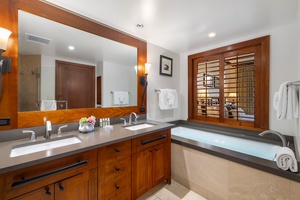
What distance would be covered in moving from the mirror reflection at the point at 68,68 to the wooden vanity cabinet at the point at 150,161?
79 cm

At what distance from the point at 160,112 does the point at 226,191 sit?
1650 mm

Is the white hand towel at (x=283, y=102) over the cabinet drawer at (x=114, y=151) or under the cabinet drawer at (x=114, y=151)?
over

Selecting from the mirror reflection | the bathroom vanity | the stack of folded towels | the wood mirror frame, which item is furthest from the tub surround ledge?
the wood mirror frame

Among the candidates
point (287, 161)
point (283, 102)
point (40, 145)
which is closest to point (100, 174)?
point (40, 145)

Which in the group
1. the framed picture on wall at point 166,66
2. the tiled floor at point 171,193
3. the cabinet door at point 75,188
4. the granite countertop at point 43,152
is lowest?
the tiled floor at point 171,193

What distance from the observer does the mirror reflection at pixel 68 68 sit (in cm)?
145

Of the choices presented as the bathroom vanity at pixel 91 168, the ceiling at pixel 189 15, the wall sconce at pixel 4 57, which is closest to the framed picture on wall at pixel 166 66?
the ceiling at pixel 189 15

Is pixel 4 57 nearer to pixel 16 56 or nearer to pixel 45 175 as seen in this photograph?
pixel 16 56

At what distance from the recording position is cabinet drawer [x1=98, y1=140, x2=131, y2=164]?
132cm

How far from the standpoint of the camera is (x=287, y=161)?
1246mm

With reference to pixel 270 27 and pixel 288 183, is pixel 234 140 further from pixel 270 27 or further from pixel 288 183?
pixel 270 27

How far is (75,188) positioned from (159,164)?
1.06 metres

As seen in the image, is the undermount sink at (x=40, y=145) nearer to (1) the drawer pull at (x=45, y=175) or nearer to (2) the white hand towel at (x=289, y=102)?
(1) the drawer pull at (x=45, y=175)

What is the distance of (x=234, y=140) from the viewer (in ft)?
7.77
